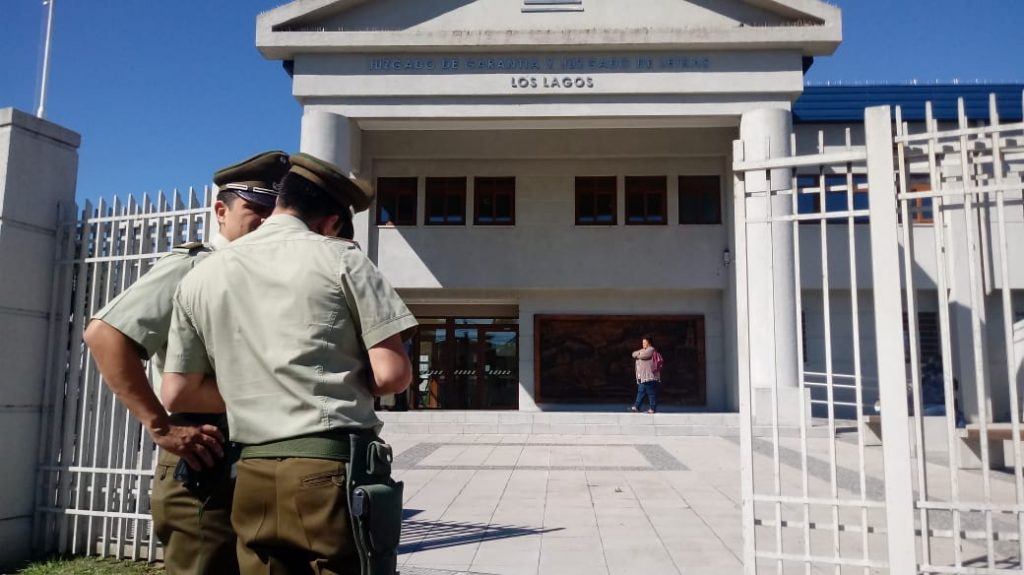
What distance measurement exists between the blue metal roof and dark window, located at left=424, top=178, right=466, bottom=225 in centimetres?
859

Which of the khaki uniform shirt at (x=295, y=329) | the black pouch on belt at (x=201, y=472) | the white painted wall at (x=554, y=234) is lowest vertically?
the black pouch on belt at (x=201, y=472)

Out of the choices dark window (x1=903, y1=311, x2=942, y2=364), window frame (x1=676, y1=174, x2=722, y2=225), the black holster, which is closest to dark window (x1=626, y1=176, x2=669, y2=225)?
window frame (x1=676, y1=174, x2=722, y2=225)

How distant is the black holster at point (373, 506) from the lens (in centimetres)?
178

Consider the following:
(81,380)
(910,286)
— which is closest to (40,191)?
(81,380)

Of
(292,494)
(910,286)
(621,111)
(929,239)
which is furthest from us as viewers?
(929,239)

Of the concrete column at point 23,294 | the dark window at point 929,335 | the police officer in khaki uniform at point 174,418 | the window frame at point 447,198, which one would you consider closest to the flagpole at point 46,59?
the concrete column at point 23,294

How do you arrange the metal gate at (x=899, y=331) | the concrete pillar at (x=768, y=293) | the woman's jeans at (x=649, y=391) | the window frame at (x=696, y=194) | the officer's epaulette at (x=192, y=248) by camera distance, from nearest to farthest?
the officer's epaulette at (x=192, y=248)
the metal gate at (x=899, y=331)
the concrete pillar at (x=768, y=293)
the woman's jeans at (x=649, y=391)
the window frame at (x=696, y=194)

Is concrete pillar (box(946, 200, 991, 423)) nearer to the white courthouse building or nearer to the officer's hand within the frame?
the officer's hand

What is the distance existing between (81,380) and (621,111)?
1210cm

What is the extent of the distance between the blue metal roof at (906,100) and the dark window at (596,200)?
16.0ft

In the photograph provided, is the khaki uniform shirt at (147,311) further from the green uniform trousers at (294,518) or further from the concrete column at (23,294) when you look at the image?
the concrete column at (23,294)

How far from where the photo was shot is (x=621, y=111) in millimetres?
15070

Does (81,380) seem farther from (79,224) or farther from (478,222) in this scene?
(478,222)

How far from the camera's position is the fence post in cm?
362
